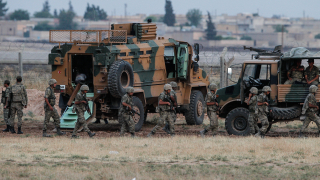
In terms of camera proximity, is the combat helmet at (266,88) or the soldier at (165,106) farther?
the soldier at (165,106)

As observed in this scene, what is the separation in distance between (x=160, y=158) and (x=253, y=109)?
3.94 metres

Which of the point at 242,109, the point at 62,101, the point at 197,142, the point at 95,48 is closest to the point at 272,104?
the point at 242,109

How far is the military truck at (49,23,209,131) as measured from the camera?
616 inches

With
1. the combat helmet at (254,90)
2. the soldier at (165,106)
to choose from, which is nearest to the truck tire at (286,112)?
the combat helmet at (254,90)

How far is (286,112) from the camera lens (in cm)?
1483

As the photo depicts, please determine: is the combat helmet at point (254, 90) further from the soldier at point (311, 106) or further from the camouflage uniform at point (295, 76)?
the soldier at point (311, 106)

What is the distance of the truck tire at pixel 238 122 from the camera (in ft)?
50.2

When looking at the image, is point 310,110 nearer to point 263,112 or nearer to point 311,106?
point 311,106

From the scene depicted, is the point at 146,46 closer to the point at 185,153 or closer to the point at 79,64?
the point at 79,64

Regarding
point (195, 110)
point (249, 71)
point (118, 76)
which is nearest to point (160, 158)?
point (118, 76)

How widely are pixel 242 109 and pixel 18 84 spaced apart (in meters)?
6.07

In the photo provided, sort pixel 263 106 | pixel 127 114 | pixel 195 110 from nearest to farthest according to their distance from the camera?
pixel 263 106, pixel 127 114, pixel 195 110

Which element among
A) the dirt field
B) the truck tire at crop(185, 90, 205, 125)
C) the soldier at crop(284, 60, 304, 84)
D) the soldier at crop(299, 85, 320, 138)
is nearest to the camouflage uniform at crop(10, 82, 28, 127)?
the dirt field

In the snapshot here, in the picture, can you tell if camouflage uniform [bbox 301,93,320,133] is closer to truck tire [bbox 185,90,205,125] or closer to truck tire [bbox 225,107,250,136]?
truck tire [bbox 225,107,250,136]
